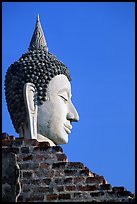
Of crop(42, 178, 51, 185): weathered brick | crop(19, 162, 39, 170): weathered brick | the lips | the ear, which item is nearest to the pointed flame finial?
the ear

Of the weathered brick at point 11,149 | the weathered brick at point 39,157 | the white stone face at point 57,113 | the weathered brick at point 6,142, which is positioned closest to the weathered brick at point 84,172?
the weathered brick at point 39,157

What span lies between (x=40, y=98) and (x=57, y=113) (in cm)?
41

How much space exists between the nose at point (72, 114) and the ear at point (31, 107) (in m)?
0.79

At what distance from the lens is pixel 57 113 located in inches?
583

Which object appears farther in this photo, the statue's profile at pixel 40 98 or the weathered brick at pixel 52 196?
the statue's profile at pixel 40 98

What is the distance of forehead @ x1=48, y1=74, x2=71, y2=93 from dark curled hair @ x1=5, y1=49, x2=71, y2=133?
70mm

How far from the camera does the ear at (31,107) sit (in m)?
14.6

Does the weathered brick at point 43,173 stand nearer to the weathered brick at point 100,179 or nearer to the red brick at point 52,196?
the red brick at point 52,196

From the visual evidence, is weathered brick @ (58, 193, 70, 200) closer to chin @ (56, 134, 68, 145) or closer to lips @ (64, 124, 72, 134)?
chin @ (56, 134, 68, 145)

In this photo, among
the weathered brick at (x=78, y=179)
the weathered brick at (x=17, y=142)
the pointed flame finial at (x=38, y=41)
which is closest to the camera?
the weathered brick at (x=78, y=179)

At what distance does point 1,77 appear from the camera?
1479 cm

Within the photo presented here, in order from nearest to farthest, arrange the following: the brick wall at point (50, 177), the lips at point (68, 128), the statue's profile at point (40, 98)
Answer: the brick wall at point (50, 177)
the statue's profile at point (40, 98)
the lips at point (68, 128)

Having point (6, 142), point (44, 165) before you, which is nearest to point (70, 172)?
point (44, 165)

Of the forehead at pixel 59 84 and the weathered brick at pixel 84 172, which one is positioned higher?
the forehead at pixel 59 84
